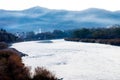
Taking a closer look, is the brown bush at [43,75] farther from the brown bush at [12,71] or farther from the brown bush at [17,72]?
Result: the brown bush at [12,71]

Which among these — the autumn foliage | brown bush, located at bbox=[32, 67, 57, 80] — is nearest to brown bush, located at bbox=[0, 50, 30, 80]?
the autumn foliage

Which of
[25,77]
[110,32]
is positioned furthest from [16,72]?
[110,32]

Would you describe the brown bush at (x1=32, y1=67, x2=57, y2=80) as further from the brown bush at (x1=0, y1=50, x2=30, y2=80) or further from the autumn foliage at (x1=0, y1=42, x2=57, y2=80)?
the brown bush at (x1=0, y1=50, x2=30, y2=80)

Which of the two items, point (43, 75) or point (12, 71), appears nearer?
point (43, 75)

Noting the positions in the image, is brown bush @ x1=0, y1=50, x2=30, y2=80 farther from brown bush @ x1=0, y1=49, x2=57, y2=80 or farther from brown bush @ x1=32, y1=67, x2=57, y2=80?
brown bush @ x1=32, y1=67, x2=57, y2=80

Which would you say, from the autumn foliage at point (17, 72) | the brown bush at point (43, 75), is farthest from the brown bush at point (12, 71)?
the brown bush at point (43, 75)

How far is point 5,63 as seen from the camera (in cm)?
1761

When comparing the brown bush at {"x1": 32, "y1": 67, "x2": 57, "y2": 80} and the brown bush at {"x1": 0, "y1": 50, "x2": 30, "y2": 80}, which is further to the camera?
the brown bush at {"x1": 32, "y1": 67, "x2": 57, "y2": 80}

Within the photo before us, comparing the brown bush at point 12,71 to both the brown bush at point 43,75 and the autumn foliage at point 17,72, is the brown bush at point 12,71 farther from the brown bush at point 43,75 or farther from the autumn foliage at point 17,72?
the brown bush at point 43,75

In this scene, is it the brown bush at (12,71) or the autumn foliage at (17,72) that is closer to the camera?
the brown bush at (12,71)

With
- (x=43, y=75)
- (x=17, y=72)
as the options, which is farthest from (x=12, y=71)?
(x=43, y=75)

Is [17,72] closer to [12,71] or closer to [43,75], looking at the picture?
[12,71]

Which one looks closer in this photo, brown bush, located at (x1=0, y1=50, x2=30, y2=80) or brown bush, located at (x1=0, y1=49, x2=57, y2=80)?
brown bush, located at (x1=0, y1=50, x2=30, y2=80)

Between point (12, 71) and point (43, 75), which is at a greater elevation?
point (12, 71)
